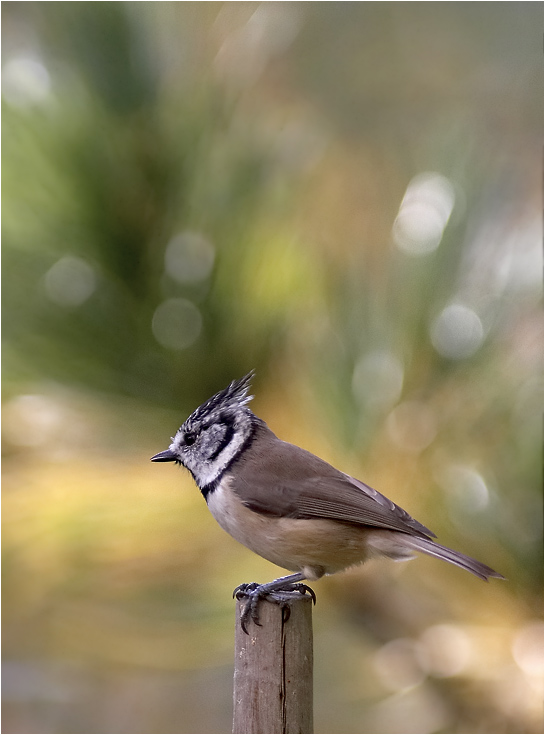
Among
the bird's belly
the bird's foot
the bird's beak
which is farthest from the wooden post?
the bird's beak

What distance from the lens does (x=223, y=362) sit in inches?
50.1

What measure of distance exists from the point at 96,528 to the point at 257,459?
29 cm

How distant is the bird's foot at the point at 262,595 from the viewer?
3.55ft

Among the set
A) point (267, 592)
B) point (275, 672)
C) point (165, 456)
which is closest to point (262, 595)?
point (267, 592)

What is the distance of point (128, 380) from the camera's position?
1271 mm

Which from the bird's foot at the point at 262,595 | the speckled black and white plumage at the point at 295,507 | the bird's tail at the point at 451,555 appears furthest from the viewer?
the speckled black and white plumage at the point at 295,507

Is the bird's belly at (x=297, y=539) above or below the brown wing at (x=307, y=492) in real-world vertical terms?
below

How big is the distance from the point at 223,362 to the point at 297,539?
0.32 meters

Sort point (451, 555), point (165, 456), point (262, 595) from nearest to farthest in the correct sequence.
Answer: point (451, 555) → point (262, 595) → point (165, 456)

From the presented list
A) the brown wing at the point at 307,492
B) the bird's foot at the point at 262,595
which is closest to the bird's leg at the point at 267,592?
the bird's foot at the point at 262,595

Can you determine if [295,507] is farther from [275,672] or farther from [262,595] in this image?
[275,672]

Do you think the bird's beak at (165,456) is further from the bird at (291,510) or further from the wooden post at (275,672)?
the wooden post at (275,672)

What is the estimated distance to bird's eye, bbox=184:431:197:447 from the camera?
4.17ft

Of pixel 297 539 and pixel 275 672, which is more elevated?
pixel 297 539
